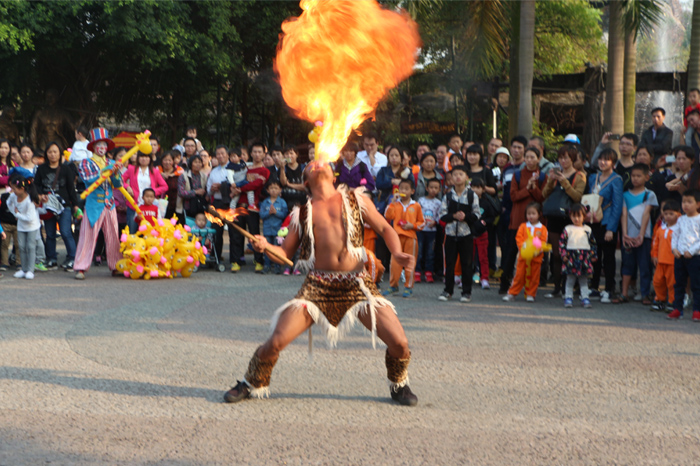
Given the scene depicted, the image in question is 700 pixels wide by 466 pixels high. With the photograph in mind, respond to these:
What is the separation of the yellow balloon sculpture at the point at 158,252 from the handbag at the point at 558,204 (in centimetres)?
500

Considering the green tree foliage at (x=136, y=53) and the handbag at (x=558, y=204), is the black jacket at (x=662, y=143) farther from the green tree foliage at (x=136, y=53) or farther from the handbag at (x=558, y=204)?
the green tree foliage at (x=136, y=53)

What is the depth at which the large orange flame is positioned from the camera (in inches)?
217

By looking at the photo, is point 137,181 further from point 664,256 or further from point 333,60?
point 664,256

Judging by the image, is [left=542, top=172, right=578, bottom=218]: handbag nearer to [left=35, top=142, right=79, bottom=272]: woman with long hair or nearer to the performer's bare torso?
the performer's bare torso

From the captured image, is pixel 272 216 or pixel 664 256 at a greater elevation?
pixel 272 216

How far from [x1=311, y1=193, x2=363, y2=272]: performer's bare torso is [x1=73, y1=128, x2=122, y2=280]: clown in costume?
6376 millimetres

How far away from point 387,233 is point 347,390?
1133 millimetres

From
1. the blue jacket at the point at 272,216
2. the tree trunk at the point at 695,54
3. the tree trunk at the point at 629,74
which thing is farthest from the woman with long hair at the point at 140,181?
the tree trunk at the point at 695,54

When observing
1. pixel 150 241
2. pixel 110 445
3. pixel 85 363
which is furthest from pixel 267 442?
pixel 150 241

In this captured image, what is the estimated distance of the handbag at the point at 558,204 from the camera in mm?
9188

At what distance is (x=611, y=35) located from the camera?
45.6 ft

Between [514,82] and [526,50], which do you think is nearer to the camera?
[526,50]

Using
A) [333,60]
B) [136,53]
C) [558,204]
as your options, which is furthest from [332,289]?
[136,53]

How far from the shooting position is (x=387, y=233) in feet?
16.6
